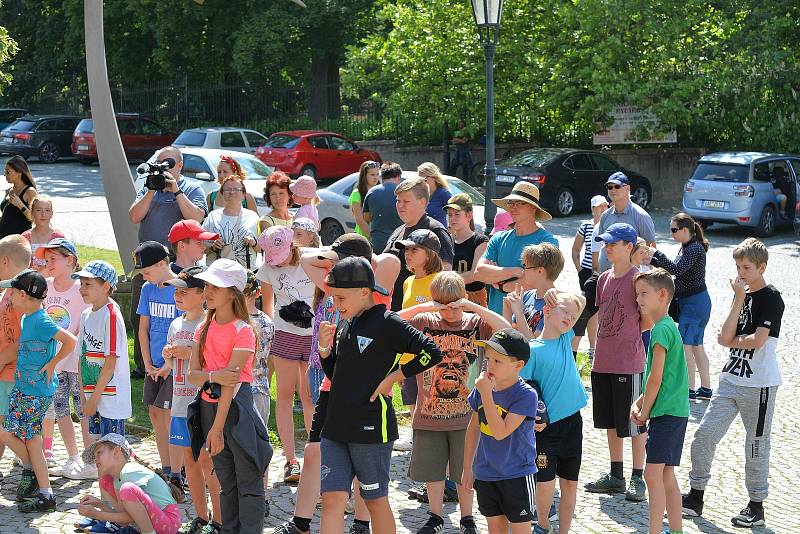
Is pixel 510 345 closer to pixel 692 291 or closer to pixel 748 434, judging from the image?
pixel 748 434

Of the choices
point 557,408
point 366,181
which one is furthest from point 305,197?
point 557,408

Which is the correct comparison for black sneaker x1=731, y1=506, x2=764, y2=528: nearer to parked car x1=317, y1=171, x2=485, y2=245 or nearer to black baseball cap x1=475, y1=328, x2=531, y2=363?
black baseball cap x1=475, y1=328, x2=531, y2=363

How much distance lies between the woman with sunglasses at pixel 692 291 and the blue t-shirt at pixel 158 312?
436 centimetres

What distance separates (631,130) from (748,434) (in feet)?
68.0

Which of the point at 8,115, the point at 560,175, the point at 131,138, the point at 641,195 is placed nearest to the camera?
the point at 560,175

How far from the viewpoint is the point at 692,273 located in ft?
31.0

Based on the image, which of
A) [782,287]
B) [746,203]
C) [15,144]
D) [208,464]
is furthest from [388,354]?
[15,144]

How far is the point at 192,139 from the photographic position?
3095 centimetres

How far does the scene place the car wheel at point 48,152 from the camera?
118 feet

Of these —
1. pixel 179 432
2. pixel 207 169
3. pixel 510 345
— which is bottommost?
pixel 179 432

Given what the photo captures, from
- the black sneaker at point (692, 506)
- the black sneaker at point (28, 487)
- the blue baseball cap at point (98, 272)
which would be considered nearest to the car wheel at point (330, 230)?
the blue baseball cap at point (98, 272)

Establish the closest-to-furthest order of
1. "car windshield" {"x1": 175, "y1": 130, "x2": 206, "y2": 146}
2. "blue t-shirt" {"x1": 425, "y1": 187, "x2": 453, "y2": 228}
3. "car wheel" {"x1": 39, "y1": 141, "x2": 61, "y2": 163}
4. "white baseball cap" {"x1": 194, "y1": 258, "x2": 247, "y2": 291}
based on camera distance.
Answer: "white baseball cap" {"x1": 194, "y1": 258, "x2": 247, "y2": 291} < "blue t-shirt" {"x1": 425, "y1": 187, "x2": 453, "y2": 228} < "car windshield" {"x1": 175, "y1": 130, "x2": 206, "y2": 146} < "car wheel" {"x1": 39, "y1": 141, "x2": 61, "y2": 163}

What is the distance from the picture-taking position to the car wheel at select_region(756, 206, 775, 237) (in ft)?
70.9

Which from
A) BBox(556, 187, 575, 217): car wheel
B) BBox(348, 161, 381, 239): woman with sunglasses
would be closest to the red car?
BBox(556, 187, 575, 217): car wheel
